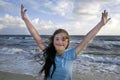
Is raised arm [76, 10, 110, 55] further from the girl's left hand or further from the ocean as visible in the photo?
the ocean

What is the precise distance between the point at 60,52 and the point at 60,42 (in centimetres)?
16

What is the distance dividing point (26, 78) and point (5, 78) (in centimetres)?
80

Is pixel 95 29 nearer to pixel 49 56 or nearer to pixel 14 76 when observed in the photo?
pixel 49 56

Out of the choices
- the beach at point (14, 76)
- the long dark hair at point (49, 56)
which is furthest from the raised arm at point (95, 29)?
the beach at point (14, 76)

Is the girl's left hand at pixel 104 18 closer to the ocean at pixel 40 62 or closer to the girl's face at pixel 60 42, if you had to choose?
the girl's face at pixel 60 42


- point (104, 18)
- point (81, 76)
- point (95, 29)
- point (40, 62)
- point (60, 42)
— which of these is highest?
point (104, 18)

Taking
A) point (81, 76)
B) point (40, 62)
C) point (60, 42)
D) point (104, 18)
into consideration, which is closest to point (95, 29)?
point (104, 18)

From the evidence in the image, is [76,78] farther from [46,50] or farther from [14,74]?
[46,50]

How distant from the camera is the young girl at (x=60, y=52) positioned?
10.9ft

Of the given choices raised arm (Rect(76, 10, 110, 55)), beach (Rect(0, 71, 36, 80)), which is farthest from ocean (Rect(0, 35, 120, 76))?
raised arm (Rect(76, 10, 110, 55))

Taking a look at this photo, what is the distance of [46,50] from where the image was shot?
3.63 meters

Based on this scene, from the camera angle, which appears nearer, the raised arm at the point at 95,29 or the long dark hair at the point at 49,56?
the raised arm at the point at 95,29

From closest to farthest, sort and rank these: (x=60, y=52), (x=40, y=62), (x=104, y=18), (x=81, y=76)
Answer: (x=104, y=18) → (x=60, y=52) → (x=81, y=76) → (x=40, y=62)

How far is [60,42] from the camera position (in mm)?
3469
